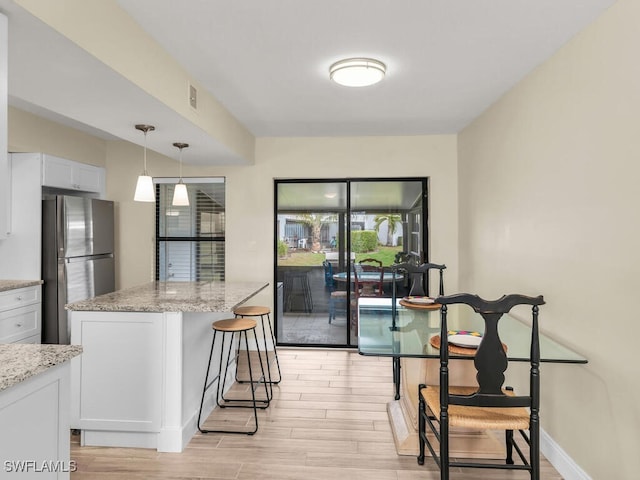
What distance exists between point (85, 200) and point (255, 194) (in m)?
1.74

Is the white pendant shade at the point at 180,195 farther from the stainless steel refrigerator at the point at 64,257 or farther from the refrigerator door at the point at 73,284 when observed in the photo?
the refrigerator door at the point at 73,284

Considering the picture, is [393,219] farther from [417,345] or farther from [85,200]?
[85,200]

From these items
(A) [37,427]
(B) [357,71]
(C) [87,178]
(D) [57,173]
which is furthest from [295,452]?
(C) [87,178]

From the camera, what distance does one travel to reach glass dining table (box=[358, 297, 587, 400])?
2.01 m

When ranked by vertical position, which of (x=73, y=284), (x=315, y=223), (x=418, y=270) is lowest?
(x=73, y=284)

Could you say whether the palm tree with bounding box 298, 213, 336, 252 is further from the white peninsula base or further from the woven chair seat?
the woven chair seat

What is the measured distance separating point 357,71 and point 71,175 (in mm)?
3235

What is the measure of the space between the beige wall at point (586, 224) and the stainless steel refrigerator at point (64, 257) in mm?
3918

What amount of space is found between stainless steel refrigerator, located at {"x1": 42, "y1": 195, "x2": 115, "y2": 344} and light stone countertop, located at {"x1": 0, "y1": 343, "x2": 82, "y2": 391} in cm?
242

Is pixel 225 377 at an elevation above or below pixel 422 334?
below

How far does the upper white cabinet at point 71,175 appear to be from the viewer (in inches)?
148

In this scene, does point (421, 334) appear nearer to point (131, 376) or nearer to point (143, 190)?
point (131, 376)

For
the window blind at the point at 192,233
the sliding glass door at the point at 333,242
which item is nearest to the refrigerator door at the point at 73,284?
the window blind at the point at 192,233

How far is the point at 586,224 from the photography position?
6.81 feet
